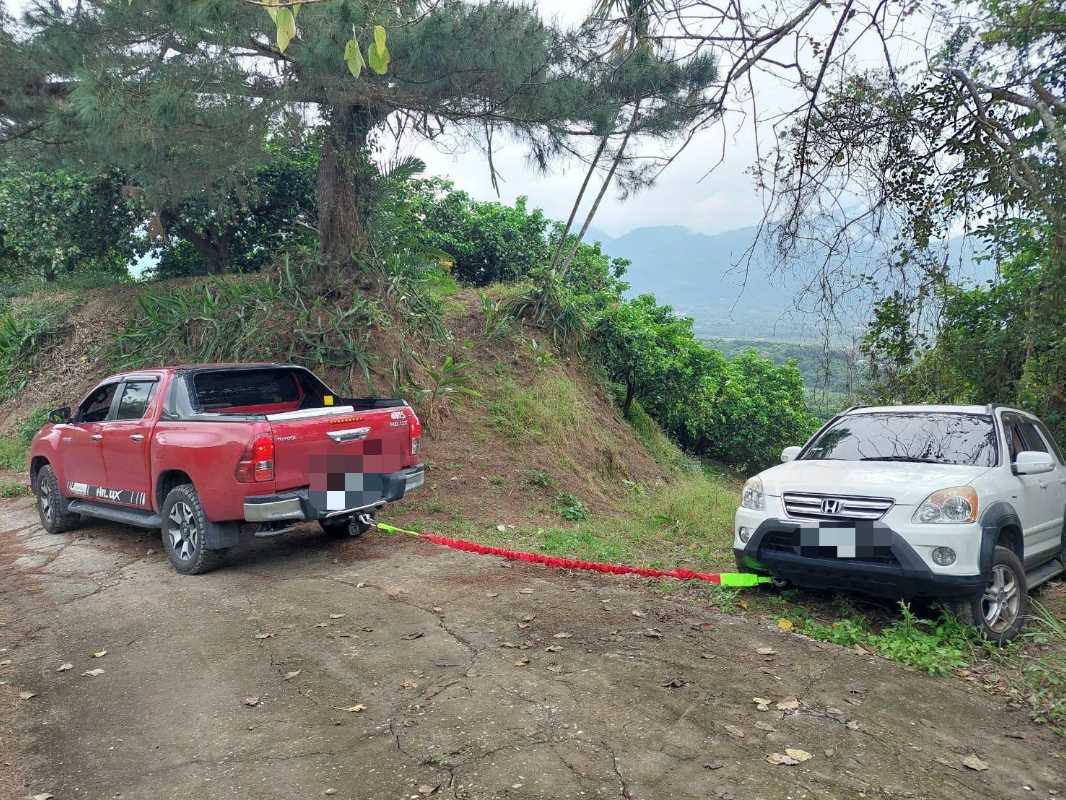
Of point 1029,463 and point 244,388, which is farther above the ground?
point 244,388

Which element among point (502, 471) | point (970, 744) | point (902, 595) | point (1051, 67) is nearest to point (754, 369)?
point (502, 471)

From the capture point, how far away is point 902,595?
16.5 ft

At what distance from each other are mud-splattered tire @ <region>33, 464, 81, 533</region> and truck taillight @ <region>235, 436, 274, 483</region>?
373cm

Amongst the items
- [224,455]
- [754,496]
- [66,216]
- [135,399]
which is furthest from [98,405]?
[66,216]

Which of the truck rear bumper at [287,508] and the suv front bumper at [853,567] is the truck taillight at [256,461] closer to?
the truck rear bumper at [287,508]

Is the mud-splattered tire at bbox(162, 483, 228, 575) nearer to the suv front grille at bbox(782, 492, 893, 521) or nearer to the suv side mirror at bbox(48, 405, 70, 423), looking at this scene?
the suv side mirror at bbox(48, 405, 70, 423)

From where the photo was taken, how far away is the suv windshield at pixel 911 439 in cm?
586

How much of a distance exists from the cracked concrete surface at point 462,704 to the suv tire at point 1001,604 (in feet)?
2.43

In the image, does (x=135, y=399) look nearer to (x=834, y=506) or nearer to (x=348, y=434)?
(x=348, y=434)

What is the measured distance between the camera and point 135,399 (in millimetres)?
7547

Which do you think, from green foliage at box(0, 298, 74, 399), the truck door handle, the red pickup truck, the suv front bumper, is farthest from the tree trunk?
the suv front bumper

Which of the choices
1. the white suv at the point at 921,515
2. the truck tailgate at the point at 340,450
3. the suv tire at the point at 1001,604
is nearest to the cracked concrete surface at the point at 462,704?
the white suv at the point at 921,515

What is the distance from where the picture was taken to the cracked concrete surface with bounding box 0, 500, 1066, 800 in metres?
3.40

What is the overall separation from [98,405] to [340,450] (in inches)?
128
